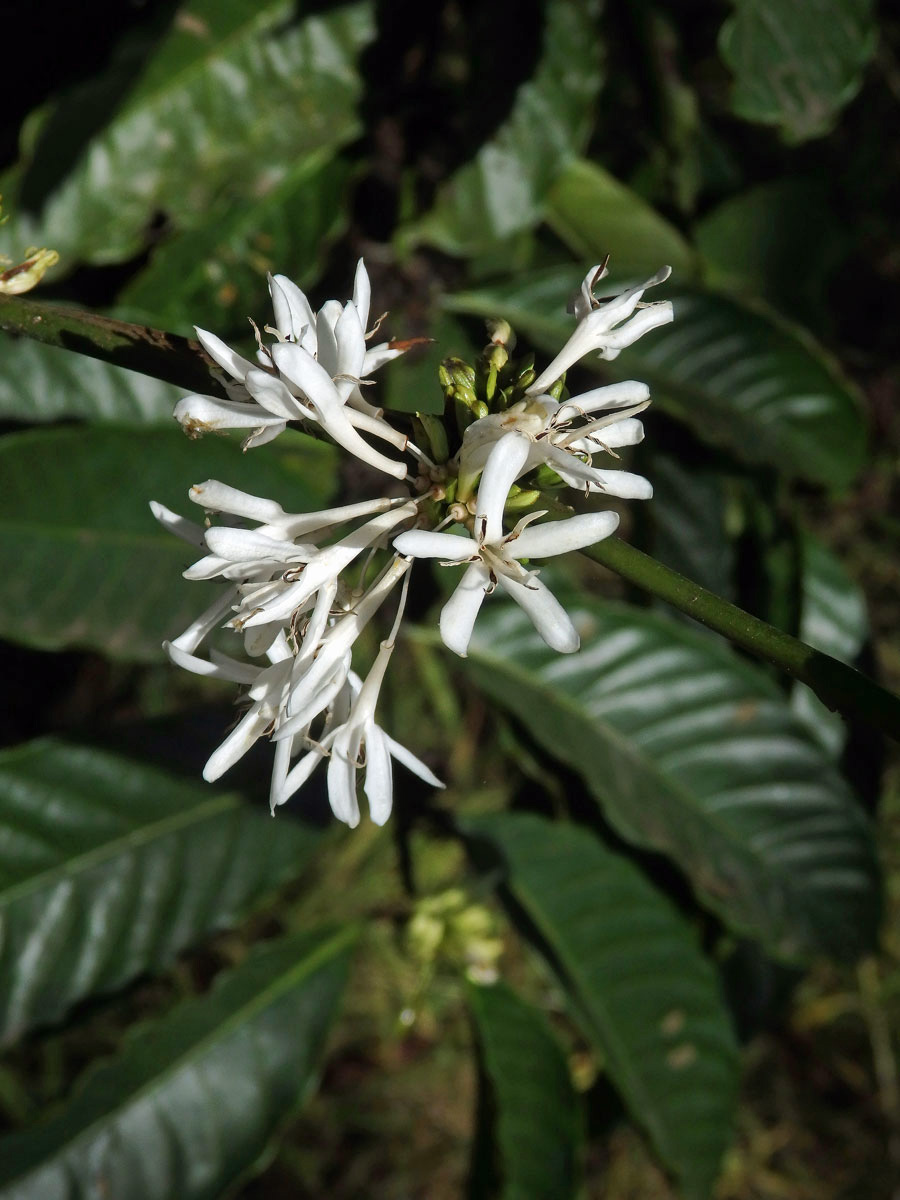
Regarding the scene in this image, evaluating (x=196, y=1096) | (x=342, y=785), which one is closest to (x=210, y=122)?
(x=342, y=785)

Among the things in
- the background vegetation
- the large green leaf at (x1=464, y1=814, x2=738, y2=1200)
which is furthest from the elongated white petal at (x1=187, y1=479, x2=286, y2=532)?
the large green leaf at (x1=464, y1=814, x2=738, y2=1200)

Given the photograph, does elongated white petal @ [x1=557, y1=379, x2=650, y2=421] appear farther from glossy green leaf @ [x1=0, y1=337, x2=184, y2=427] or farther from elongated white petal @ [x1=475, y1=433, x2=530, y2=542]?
glossy green leaf @ [x1=0, y1=337, x2=184, y2=427]

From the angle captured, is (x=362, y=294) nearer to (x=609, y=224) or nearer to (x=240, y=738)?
(x=240, y=738)

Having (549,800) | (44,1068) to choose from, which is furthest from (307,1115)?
(549,800)

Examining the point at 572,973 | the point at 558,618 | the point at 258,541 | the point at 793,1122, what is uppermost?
the point at 258,541

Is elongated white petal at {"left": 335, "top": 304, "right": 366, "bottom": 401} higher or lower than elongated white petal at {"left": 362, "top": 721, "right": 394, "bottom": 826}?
higher

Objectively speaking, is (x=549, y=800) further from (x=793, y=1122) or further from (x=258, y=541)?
(x=793, y=1122)

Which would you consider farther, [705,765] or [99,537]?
[705,765]
